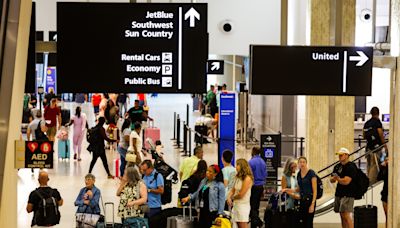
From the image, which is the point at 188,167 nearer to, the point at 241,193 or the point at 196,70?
the point at 241,193

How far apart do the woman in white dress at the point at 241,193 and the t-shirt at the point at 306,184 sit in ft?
2.86

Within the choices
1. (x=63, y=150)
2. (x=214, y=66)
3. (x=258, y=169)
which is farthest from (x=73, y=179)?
(x=214, y=66)

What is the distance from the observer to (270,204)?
46.9 feet

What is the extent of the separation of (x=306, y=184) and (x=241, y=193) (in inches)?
43.9

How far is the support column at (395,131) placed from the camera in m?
13.0

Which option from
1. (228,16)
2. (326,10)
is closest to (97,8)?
(228,16)

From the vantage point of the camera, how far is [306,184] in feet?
45.2

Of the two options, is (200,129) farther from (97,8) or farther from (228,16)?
(97,8)

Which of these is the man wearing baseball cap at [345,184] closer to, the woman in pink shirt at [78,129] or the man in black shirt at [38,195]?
the man in black shirt at [38,195]

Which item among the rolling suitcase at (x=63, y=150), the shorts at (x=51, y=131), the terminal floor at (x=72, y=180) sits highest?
the shorts at (x=51, y=131)

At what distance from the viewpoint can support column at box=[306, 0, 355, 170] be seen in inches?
764

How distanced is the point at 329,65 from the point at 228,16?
4995 mm

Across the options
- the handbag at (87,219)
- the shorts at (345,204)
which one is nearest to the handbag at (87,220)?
the handbag at (87,219)

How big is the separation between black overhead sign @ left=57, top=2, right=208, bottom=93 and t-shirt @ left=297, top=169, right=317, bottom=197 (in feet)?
10.0
